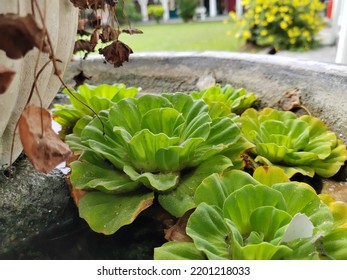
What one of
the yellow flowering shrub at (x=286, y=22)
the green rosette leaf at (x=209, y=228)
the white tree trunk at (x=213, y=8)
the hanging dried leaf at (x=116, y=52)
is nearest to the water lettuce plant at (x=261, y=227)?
the green rosette leaf at (x=209, y=228)

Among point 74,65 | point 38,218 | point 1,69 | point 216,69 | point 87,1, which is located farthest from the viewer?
point 74,65

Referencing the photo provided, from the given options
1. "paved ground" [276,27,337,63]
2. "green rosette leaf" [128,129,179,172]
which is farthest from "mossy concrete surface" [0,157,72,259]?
"paved ground" [276,27,337,63]

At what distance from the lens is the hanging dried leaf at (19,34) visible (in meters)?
0.36

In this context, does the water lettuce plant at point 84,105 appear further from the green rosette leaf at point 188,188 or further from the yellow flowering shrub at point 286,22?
the yellow flowering shrub at point 286,22

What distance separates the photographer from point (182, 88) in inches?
50.6

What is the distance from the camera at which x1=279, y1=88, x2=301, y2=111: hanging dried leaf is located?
101 centimetres

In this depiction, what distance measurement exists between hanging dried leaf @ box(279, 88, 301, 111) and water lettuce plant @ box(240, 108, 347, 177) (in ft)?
0.46

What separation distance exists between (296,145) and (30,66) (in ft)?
1.58

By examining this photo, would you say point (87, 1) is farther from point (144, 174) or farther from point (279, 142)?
point (279, 142)

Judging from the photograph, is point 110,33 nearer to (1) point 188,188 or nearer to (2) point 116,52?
(2) point 116,52

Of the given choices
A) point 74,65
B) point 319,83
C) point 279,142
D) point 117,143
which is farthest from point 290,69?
point 74,65

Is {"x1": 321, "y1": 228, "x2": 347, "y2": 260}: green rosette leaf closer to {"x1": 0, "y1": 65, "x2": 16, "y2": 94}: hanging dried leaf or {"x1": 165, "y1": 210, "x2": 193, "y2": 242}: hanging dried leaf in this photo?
{"x1": 165, "y1": 210, "x2": 193, "y2": 242}: hanging dried leaf

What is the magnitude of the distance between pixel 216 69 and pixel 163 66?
175 millimetres

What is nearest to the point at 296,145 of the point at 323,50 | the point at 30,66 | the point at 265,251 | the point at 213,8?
the point at 265,251
